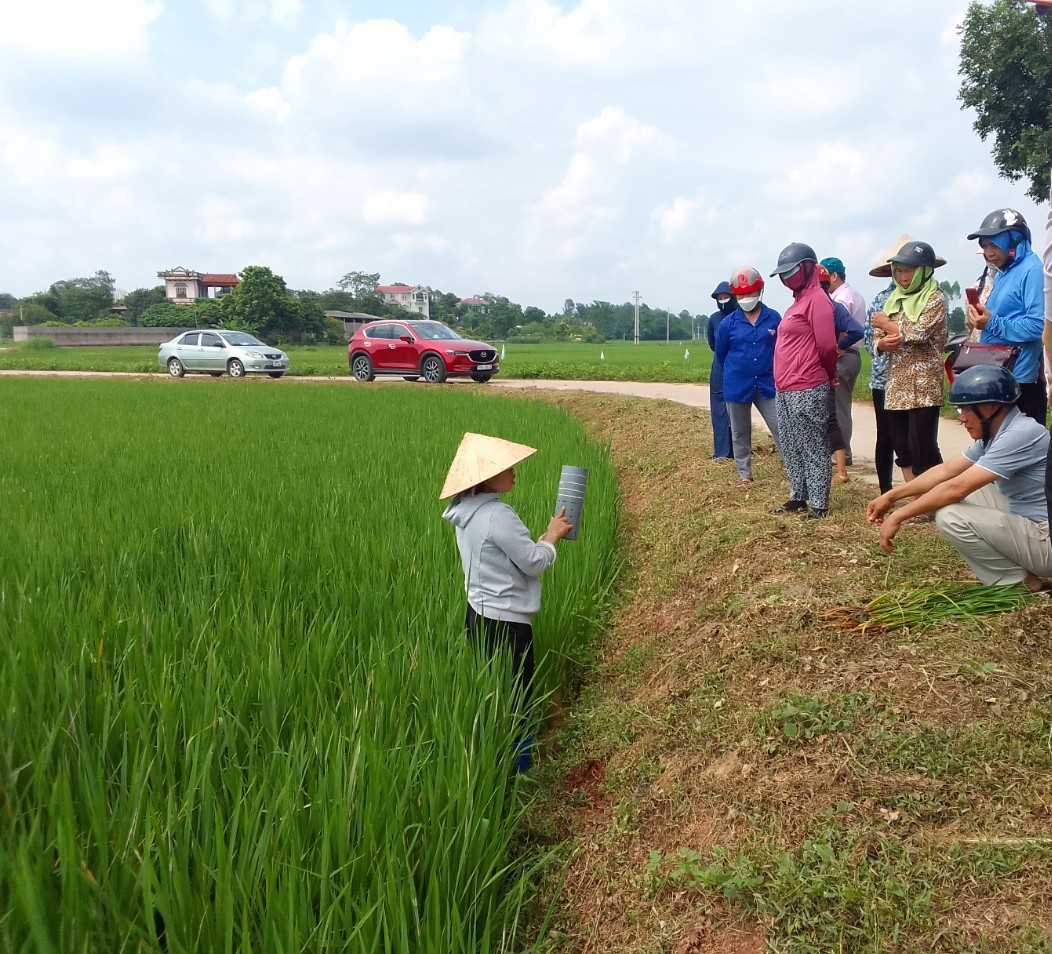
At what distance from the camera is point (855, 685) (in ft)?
8.36

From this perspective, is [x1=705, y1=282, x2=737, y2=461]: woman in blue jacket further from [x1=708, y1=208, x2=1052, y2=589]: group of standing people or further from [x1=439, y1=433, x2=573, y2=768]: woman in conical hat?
[x1=439, y1=433, x2=573, y2=768]: woman in conical hat

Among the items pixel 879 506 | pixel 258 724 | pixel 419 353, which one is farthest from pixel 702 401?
pixel 258 724

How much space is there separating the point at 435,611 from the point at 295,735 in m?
1.08

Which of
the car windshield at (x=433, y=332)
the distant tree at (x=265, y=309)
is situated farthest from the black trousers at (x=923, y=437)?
the distant tree at (x=265, y=309)

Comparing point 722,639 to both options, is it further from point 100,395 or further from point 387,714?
point 100,395

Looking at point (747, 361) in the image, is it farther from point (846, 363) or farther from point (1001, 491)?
point (1001, 491)

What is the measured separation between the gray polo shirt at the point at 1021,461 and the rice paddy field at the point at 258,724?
1745 mm


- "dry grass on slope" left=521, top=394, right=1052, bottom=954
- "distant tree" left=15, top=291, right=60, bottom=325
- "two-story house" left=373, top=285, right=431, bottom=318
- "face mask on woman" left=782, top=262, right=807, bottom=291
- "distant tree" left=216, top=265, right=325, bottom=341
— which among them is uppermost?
"two-story house" left=373, top=285, right=431, bottom=318

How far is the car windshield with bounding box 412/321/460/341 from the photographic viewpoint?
1800 centimetres

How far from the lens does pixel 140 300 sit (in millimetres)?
76250

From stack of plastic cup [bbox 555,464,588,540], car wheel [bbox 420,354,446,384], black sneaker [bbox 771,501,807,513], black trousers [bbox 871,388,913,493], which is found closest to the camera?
stack of plastic cup [bbox 555,464,588,540]

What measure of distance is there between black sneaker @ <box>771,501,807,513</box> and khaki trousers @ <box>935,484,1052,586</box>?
1.51m

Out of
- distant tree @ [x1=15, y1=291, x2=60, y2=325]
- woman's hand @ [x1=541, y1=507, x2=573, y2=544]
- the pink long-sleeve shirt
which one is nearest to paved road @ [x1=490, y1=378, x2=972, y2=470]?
the pink long-sleeve shirt

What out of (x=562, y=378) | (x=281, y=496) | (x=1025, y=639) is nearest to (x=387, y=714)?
(x=1025, y=639)
